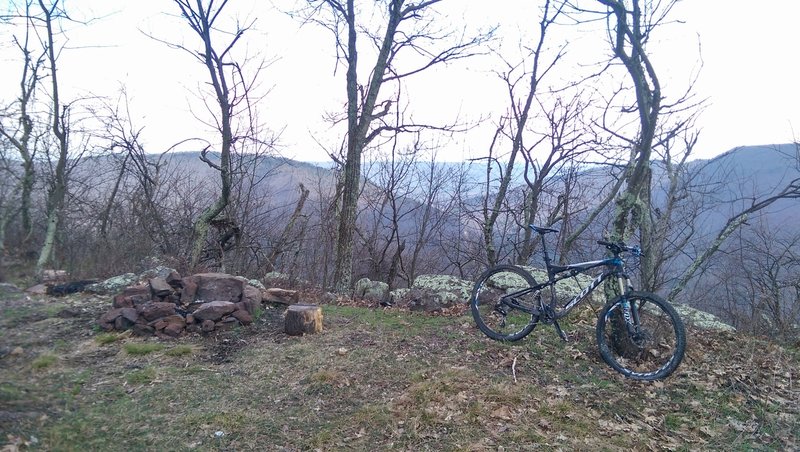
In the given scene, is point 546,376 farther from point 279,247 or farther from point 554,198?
point 279,247

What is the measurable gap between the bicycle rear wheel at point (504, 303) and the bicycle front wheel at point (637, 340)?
0.75 metres

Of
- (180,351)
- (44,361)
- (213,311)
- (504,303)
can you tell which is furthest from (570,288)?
(44,361)

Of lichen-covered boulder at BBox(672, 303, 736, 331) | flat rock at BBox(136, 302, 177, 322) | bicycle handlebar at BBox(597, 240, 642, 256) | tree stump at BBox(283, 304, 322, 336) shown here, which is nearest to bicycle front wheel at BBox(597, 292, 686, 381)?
bicycle handlebar at BBox(597, 240, 642, 256)

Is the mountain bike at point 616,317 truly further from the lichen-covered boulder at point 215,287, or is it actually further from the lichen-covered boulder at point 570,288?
the lichen-covered boulder at point 215,287

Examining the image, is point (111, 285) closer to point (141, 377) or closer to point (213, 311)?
point (213, 311)

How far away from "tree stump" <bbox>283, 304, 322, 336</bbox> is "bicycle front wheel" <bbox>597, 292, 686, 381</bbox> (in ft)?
10.1

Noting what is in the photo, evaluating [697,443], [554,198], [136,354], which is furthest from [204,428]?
[554,198]

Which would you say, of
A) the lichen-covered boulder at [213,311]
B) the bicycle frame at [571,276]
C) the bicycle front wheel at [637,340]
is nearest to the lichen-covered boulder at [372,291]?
the lichen-covered boulder at [213,311]

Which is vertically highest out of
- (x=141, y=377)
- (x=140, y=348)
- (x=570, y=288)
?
(x=570, y=288)

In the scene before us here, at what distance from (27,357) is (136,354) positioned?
0.92 m

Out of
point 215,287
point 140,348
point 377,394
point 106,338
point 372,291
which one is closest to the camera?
point 377,394

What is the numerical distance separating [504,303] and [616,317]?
120 cm

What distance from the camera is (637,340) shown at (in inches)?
183

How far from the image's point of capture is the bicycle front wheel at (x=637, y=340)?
4449mm
